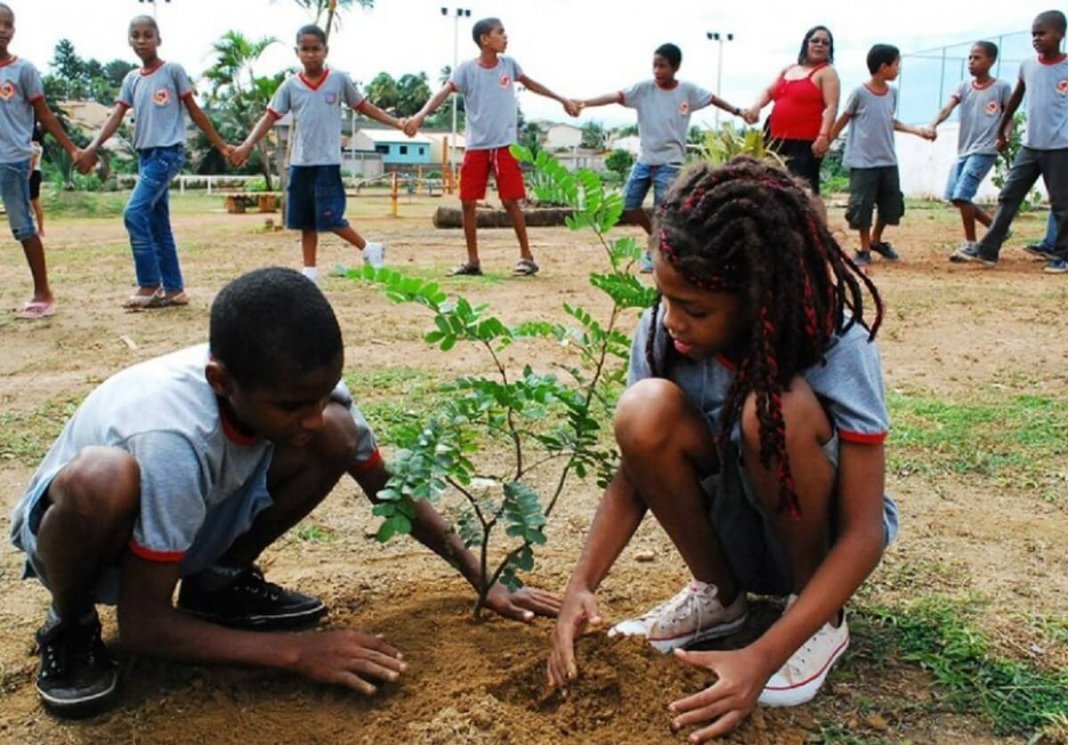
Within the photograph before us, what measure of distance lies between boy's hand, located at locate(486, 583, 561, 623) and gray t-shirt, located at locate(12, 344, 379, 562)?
0.60 metres

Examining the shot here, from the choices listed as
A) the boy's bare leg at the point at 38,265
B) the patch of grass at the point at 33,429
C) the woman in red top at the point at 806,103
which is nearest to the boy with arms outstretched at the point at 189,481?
the patch of grass at the point at 33,429

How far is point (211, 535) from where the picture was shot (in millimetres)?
2160

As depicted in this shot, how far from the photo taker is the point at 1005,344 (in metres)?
5.27

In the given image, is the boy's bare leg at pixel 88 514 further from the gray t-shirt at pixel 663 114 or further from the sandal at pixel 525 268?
the gray t-shirt at pixel 663 114

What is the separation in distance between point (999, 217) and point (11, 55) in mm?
6957

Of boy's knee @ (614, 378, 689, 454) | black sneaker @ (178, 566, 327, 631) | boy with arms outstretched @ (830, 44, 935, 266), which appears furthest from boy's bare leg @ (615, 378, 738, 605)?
boy with arms outstretched @ (830, 44, 935, 266)

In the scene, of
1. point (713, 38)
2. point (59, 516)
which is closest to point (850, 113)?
point (59, 516)

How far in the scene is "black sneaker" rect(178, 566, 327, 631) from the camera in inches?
92.0

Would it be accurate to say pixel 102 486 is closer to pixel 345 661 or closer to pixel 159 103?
pixel 345 661

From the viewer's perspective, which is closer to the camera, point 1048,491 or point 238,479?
point 238,479

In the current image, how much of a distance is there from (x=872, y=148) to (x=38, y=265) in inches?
241

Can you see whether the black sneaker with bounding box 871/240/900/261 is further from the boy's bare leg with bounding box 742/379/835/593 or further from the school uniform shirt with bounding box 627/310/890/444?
the boy's bare leg with bounding box 742/379/835/593

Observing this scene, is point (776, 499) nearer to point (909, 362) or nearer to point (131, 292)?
point (909, 362)

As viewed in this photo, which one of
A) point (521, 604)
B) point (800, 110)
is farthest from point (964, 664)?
point (800, 110)
